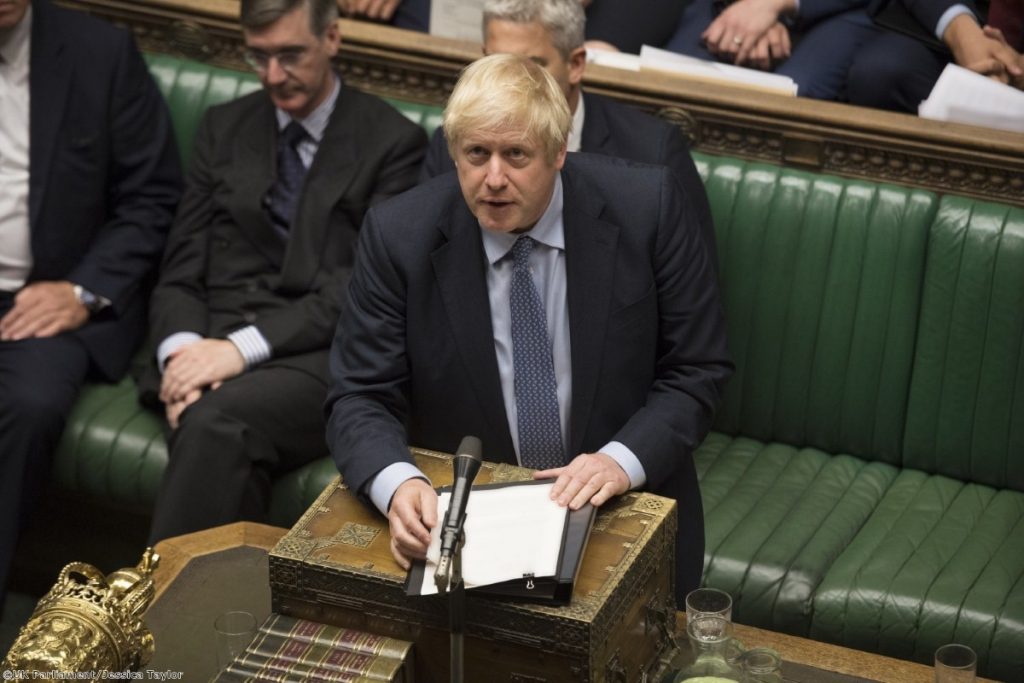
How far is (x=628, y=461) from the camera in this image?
283cm

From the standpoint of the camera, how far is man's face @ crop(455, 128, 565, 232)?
2.76 meters

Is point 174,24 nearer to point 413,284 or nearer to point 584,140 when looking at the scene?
point 584,140

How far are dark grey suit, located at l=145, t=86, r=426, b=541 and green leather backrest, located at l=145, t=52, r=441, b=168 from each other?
22 centimetres

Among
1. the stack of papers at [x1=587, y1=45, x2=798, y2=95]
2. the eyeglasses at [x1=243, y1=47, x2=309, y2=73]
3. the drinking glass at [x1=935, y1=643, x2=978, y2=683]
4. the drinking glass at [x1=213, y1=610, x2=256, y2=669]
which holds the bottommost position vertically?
the drinking glass at [x1=213, y1=610, x2=256, y2=669]

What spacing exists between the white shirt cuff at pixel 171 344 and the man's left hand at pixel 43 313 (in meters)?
0.32

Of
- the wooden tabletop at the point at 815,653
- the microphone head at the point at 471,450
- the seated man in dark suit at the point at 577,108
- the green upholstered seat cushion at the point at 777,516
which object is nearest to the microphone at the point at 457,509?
the microphone head at the point at 471,450

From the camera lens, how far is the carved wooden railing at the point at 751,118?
3.73 m

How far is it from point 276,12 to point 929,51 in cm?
171

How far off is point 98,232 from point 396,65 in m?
0.95

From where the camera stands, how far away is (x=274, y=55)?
3938mm

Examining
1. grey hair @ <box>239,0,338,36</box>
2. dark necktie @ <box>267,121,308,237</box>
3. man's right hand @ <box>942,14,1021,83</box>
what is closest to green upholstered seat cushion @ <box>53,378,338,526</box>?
dark necktie @ <box>267,121,308,237</box>

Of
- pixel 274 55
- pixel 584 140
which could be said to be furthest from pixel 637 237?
pixel 274 55

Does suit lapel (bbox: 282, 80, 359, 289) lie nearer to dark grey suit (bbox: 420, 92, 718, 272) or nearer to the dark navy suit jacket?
dark grey suit (bbox: 420, 92, 718, 272)

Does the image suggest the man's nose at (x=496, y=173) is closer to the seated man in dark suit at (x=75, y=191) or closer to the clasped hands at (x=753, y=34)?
the clasped hands at (x=753, y=34)
